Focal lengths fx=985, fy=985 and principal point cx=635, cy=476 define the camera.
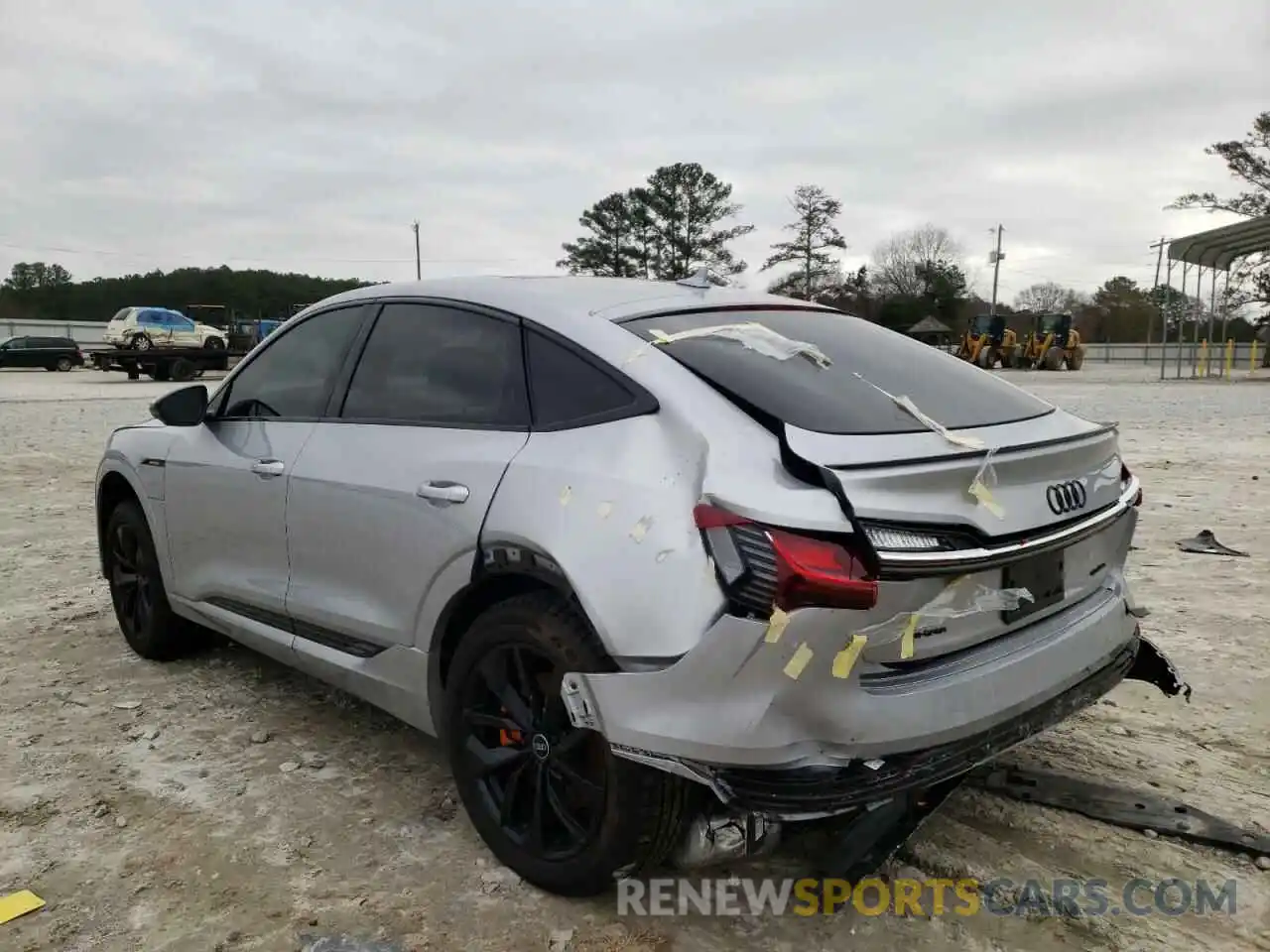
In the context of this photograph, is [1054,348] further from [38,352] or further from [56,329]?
[56,329]

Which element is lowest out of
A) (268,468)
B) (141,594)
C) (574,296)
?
(141,594)

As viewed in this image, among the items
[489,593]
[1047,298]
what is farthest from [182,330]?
[1047,298]

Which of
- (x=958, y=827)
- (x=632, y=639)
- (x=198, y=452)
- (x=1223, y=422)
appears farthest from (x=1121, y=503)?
(x=1223, y=422)

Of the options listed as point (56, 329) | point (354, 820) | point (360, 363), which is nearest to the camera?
point (354, 820)

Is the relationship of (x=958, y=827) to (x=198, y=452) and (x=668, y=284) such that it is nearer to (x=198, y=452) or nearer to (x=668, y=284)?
(x=668, y=284)

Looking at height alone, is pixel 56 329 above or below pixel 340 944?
above

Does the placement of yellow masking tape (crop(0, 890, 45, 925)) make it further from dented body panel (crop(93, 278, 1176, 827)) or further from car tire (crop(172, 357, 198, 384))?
car tire (crop(172, 357, 198, 384))

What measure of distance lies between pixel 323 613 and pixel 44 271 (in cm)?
9338

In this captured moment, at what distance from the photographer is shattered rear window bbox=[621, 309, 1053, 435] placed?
237 cm

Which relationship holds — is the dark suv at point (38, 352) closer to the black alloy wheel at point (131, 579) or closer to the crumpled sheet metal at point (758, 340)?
the black alloy wheel at point (131, 579)

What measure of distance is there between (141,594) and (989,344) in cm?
3939

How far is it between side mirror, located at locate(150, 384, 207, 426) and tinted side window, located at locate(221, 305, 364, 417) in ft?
0.29

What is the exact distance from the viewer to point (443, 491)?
264 cm

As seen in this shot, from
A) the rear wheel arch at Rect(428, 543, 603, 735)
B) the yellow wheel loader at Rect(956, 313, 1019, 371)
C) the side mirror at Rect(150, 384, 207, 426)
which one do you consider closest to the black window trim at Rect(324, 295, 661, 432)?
the rear wheel arch at Rect(428, 543, 603, 735)
